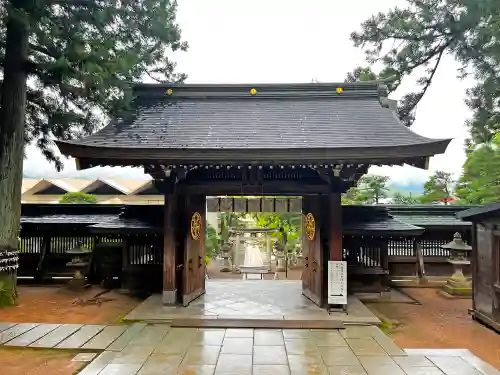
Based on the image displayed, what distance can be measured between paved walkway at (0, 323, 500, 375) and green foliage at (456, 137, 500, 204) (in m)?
10.5

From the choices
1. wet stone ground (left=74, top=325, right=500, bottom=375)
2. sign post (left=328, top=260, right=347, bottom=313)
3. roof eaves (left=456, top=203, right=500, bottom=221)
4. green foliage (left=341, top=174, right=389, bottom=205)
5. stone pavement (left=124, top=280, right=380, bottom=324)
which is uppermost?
green foliage (left=341, top=174, right=389, bottom=205)

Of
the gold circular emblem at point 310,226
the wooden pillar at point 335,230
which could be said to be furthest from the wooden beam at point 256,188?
the gold circular emblem at point 310,226

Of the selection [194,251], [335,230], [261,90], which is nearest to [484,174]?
[335,230]

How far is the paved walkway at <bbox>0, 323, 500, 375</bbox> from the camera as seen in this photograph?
4805mm

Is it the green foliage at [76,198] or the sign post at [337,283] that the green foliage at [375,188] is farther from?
the sign post at [337,283]

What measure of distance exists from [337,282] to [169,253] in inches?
137

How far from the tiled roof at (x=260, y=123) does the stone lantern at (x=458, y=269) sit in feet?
13.2

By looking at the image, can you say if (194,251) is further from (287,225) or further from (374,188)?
(374,188)

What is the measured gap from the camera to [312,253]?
823cm

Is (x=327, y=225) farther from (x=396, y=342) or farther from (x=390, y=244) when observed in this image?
(x=390, y=244)

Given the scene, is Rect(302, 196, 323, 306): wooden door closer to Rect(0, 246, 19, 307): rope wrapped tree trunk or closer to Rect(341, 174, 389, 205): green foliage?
Rect(0, 246, 19, 307): rope wrapped tree trunk

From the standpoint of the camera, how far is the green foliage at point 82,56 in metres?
7.45

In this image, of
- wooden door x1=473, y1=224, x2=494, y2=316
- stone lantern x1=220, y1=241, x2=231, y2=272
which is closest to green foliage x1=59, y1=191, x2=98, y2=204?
stone lantern x1=220, y1=241, x2=231, y2=272

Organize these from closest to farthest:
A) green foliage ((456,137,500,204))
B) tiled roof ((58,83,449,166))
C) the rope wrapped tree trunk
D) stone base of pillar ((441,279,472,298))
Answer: tiled roof ((58,83,449,166)) → the rope wrapped tree trunk → stone base of pillar ((441,279,472,298)) → green foliage ((456,137,500,204))
